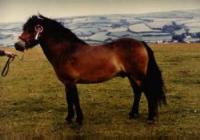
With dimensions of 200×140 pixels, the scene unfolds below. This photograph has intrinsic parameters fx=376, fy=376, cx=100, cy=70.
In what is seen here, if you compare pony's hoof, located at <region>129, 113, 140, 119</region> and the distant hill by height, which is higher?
the distant hill

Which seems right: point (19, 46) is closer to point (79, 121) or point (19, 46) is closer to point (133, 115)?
point (79, 121)

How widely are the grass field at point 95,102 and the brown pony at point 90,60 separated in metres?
0.12

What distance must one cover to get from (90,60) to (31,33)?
21.0 inches

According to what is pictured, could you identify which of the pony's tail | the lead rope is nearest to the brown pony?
the pony's tail

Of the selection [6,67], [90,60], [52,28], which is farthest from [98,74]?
[6,67]

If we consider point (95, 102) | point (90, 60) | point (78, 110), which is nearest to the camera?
point (90, 60)

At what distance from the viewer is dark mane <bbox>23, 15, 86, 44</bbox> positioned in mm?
3074

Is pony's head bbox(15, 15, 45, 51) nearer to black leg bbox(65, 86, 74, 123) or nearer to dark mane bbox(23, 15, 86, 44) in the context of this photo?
dark mane bbox(23, 15, 86, 44)

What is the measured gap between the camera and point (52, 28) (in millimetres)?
3100

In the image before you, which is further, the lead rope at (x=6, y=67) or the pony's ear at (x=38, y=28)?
the lead rope at (x=6, y=67)

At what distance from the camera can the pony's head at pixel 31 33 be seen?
9.96 ft

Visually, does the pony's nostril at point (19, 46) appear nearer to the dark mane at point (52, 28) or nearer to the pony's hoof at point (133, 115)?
the dark mane at point (52, 28)

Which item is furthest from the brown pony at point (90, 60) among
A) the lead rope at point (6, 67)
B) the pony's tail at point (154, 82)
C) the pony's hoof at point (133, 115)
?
the lead rope at point (6, 67)

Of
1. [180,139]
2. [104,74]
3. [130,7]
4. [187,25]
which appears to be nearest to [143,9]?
[130,7]
